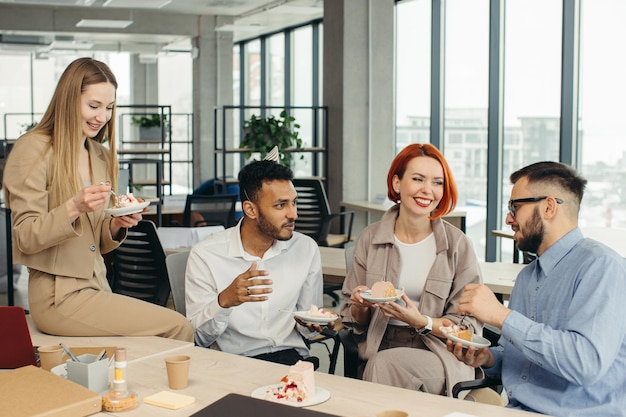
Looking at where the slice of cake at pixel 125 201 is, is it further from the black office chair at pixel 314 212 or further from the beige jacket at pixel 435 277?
the black office chair at pixel 314 212

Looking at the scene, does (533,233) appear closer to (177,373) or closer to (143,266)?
(177,373)

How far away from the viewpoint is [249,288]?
101 inches

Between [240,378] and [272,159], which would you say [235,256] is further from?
[240,378]

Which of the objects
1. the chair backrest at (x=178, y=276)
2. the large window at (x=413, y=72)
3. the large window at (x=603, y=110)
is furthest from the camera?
the large window at (x=413, y=72)

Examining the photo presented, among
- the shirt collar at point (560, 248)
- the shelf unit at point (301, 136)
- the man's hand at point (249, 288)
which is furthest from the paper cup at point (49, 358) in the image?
the shelf unit at point (301, 136)

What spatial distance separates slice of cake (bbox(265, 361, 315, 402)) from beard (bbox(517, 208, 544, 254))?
75 cm

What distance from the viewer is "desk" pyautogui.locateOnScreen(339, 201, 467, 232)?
288 inches

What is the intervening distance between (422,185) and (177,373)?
136cm

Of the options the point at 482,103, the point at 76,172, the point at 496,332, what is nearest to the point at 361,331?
the point at 496,332

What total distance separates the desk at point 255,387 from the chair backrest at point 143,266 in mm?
2199

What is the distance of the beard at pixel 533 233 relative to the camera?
2.28 meters

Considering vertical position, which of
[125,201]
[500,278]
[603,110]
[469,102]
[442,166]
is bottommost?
[500,278]

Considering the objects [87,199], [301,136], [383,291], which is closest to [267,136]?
[301,136]

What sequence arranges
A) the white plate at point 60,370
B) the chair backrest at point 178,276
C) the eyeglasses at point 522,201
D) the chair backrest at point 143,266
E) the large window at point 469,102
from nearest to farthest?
1. the white plate at point 60,370
2. the eyeglasses at point 522,201
3. the chair backrest at point 178,276
4. the chair backrest at point 143,266
5. the large window at point 469,102
